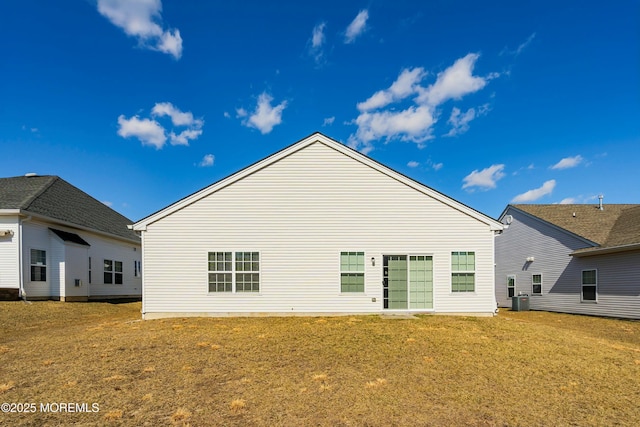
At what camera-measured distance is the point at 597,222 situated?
20172mm

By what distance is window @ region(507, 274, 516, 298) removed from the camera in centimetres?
2338

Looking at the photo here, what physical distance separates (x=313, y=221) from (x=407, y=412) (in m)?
8.87

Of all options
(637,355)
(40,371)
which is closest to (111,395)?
(40,371)

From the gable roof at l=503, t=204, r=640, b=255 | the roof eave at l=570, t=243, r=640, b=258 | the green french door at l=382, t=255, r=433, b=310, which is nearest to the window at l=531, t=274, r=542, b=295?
the roof eave at l=570, t=243, r=640, b=258

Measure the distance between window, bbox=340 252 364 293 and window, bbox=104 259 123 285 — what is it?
16222mm

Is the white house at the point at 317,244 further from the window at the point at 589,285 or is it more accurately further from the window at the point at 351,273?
the window at the point at 589,285

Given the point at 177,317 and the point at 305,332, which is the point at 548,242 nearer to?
the point at 305,332

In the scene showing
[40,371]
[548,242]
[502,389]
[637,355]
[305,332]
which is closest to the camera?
[502,389]

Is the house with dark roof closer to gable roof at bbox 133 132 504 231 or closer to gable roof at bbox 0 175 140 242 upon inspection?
gable roof at bbox 0 175 140 242

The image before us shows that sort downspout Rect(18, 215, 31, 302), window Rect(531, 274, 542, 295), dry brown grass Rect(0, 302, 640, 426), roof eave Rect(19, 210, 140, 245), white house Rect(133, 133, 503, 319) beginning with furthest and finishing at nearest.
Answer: window Rect(531, 274, 542, 295) → roof eave Rect(19, 210, 140, 245) → downspout Rect(18, 215, 31, 302) → white house Rect(133, 133, 503, 319) → dry brown grass Rect(0, 302, 640, 426)

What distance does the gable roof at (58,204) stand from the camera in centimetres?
1720

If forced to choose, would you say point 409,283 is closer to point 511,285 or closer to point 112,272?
point 511,285

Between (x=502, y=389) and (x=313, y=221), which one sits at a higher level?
(x=313, y=221)

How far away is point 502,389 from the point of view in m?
6.24
